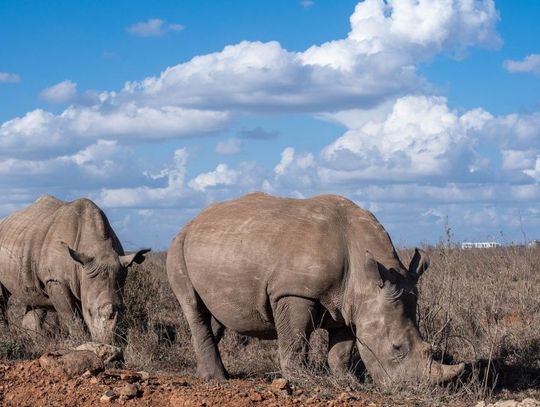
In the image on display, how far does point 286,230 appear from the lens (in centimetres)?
977

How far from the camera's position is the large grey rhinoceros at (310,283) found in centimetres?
920

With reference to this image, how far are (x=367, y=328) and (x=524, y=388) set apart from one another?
81.8 inches

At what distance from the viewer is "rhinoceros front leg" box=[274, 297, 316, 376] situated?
950cm

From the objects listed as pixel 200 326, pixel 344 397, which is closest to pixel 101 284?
pixel 200 326

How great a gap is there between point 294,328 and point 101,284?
4.06m

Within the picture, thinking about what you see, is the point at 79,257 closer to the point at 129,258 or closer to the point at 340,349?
the point at 129,258

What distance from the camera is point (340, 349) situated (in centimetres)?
999

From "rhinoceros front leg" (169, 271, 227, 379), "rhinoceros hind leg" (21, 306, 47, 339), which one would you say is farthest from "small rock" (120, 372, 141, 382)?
"rhinoceros hind leg" (21, 306, 47, 339)

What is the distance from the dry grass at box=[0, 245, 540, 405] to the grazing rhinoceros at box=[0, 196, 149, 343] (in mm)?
459

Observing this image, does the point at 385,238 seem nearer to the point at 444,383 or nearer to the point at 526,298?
the point at 444,383

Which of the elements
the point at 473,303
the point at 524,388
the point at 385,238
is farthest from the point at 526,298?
the point at 385,238

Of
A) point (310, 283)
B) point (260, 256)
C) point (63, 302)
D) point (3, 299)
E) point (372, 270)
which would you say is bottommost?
point (3, 299)

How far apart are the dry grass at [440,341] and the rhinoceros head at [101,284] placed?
0.39m

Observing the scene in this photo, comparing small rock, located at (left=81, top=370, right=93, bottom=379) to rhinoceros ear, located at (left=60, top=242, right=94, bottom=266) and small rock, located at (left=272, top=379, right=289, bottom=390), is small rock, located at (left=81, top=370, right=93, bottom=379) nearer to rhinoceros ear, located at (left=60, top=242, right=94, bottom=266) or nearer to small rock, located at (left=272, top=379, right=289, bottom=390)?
small rock, located at (left=272, top=379, right=289, bottom=390)
